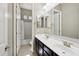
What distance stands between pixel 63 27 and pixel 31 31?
4.71 ft

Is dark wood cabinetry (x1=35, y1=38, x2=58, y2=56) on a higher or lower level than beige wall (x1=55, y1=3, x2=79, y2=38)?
lower

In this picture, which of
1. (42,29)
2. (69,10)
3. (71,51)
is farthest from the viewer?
(42,29)

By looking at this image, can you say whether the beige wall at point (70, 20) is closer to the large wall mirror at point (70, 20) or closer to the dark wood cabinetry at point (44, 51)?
the large wall mirror at point (70, 20)

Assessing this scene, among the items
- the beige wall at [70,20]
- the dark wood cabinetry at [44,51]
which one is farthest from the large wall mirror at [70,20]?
the dark wood cabinetry at [44,51]

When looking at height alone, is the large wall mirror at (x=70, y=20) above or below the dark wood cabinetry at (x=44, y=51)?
above

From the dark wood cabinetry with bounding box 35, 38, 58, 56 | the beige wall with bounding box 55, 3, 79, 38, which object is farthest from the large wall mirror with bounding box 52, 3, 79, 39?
the dark wood cabinetry with bounding box 35, 38, 58, 56

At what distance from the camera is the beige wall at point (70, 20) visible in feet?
4.91

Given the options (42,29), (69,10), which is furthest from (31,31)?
(69,10)

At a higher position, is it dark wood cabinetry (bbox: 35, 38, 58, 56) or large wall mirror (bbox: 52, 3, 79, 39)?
large wall mirror (bbox: 52, 3, 79, 39)

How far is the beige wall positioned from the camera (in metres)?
1.50

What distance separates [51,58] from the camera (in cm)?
120

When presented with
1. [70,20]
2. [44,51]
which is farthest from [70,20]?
[44,51]

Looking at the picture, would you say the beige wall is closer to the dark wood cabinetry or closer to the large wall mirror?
the large wall mirror

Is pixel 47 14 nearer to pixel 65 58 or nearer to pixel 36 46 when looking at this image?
pixel 36 46
